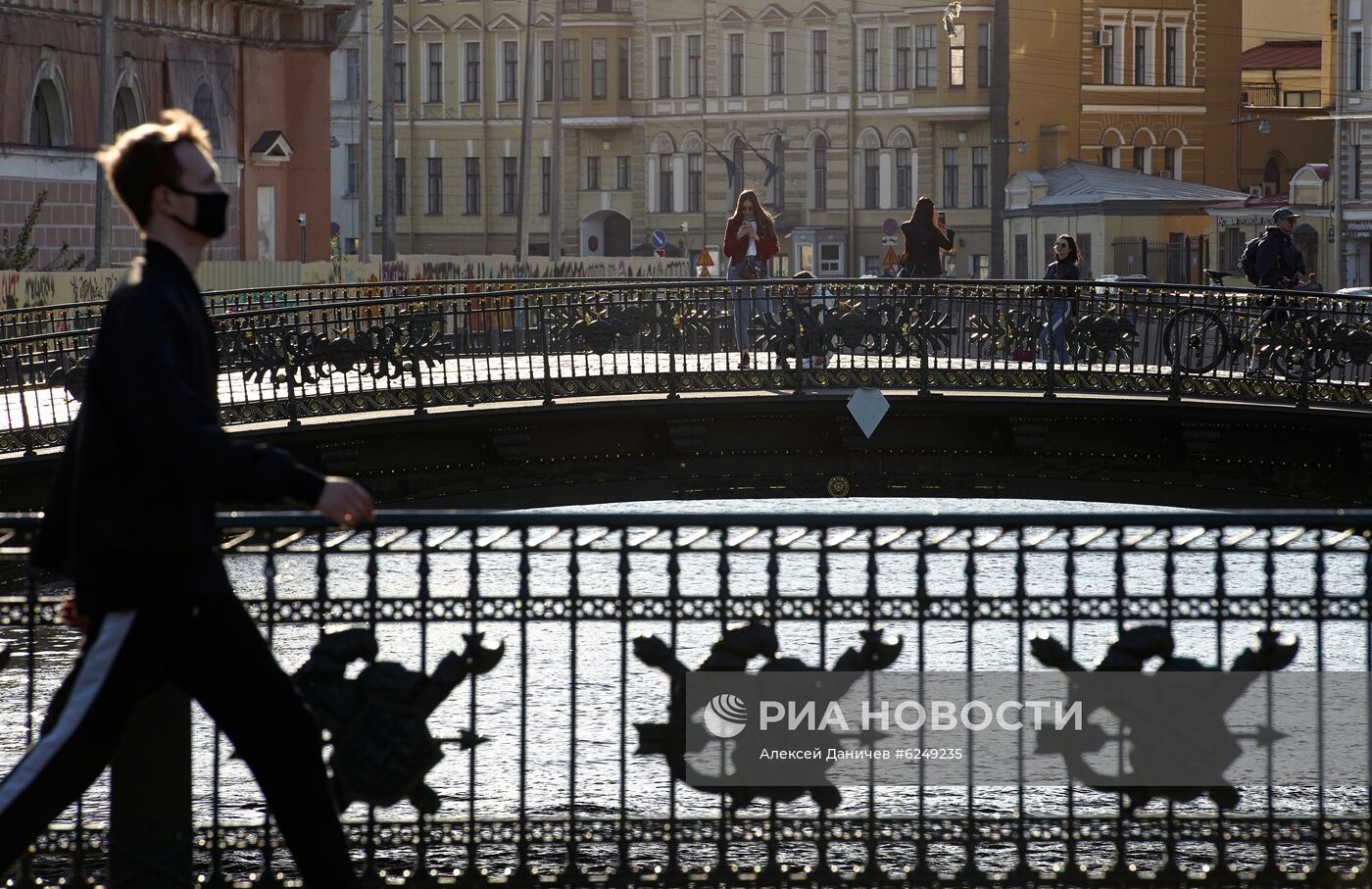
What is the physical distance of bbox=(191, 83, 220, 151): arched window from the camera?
41.7 m

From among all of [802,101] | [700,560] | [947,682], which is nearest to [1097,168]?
[802,101]

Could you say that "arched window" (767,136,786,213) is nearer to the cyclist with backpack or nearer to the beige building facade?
the beige building facade

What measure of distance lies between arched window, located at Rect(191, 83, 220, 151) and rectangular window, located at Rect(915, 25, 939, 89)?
1258 inches

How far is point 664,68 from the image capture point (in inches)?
2977

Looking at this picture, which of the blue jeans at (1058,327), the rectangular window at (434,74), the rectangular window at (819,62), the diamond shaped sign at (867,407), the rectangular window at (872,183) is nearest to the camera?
the diamond shaped sign at (867,407)

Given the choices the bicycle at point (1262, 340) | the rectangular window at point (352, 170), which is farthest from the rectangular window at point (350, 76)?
the bicycle at point (1262, 340)

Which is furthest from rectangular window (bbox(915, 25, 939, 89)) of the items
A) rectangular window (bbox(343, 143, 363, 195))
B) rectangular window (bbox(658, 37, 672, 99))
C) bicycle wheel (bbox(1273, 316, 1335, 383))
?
bicycle wheel (bbox(1273, 316, 1335, 383))

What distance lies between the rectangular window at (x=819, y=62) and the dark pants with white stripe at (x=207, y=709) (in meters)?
68.4

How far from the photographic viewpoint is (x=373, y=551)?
5.81 metres

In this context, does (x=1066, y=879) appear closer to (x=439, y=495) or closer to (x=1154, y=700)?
(x=1154, y=700)

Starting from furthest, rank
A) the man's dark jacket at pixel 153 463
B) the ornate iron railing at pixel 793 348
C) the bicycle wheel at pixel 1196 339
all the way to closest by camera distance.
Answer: the bicycle wheel at pixel 1196 339
the ornate iron railing at pixel 793 348
the man's dark jacket at pixel 153 463

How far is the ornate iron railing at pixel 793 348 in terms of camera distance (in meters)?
19.5

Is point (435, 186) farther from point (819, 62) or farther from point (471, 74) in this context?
point (819, 62)

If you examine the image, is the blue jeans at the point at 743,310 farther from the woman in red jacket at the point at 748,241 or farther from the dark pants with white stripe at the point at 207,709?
the dark pants with white stripe at the point at 207,709
